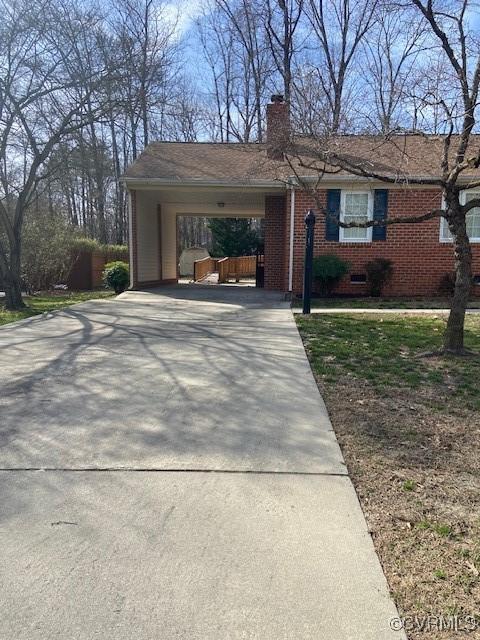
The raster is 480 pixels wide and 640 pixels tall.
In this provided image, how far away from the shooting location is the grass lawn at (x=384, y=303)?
11.3m

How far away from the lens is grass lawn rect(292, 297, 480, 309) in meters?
11.3

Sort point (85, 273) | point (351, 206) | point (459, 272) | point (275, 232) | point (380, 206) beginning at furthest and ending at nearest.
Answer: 1. point (85, 273)
2. point (275, 232)
3. point (351, 206)
4. point (380, 206)
5. point (459, 272)

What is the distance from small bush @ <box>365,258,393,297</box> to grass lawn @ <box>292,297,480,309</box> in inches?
17.0

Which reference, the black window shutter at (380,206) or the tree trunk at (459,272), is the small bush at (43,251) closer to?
the black window shutter at (380,206)

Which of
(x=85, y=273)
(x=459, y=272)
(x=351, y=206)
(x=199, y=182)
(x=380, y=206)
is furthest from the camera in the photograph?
(x=85, y=273)

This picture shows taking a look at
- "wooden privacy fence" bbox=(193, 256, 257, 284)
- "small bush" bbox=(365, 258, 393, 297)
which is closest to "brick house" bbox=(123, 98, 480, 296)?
"small bush" bbox=(365, 258, 393, 297)

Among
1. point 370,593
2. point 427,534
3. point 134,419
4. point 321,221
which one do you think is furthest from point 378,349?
point 321,221

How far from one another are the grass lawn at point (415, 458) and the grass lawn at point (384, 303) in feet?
14.2

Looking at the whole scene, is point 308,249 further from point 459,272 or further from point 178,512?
point 178,512

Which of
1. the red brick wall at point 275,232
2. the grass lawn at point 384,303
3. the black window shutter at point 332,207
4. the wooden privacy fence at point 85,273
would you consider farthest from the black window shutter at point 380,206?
the wooden privacy fence at point 85,273

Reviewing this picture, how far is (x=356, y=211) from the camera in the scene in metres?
13.3

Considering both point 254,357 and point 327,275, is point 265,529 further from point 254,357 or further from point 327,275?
point 327,275

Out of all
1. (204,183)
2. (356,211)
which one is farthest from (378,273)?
(204,183)

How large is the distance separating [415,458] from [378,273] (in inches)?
401
